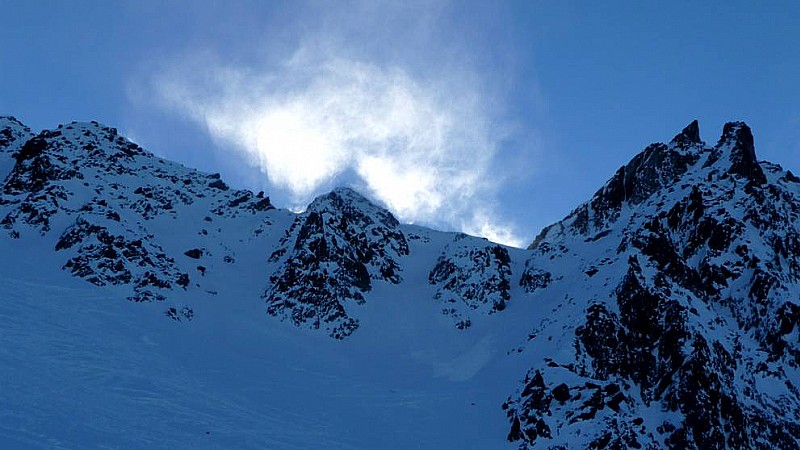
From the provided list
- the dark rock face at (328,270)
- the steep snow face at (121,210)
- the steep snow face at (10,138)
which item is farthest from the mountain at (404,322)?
the steep snow face at (10,138)

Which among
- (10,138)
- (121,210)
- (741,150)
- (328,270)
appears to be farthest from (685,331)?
(10,138)

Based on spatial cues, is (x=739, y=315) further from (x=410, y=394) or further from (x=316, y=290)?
(x=316, y=290)

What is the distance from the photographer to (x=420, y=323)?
66062 mm

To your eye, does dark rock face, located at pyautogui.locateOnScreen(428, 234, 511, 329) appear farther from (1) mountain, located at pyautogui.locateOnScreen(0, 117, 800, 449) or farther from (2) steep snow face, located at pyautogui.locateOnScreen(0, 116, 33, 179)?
(2) steep snow face, located at pyautogui.locateOnScreen(0, 116, 33, 179)

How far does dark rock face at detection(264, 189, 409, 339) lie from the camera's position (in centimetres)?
6288

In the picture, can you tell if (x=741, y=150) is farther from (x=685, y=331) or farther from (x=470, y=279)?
(x=470, y=279)

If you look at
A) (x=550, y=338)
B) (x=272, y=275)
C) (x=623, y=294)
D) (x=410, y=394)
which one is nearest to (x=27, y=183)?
(x=272, y=275)

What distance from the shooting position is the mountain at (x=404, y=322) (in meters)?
35.4

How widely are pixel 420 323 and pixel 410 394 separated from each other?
1836 cm

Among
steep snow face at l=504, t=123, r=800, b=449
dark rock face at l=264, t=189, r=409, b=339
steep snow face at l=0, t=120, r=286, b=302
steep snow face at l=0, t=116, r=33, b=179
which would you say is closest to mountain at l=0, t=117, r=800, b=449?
steep snow face at l=504, t=123, r=800, b=449

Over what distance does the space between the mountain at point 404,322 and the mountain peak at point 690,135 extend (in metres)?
0.33

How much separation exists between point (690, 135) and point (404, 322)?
4549 cm

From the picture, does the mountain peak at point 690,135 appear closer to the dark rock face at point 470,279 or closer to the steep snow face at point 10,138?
the dark rock face at point 470,279

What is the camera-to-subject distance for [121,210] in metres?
69.9
